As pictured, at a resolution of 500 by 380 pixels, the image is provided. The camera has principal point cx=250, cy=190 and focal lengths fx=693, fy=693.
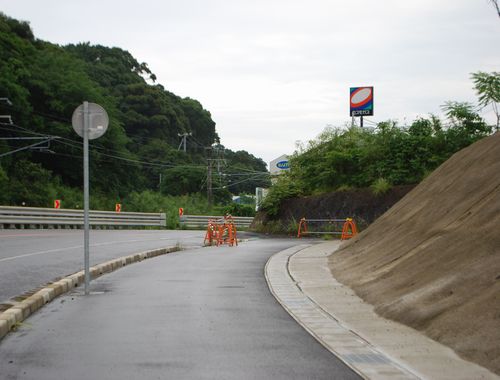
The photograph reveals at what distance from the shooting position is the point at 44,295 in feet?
33.8

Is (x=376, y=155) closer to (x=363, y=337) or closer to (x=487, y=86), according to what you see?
(x=487, y=86)

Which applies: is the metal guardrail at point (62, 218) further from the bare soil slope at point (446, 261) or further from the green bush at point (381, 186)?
the bare soil slope at point (446, 261)

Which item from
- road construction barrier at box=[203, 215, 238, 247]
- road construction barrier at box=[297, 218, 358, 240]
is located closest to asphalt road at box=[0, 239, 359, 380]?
road construction barrier at box=[203, 215, 238, 247]

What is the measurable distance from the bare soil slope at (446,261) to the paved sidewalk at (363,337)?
0.17m

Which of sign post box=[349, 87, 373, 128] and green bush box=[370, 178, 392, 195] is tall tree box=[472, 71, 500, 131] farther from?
sign post box=[349, 87, 373, 128]

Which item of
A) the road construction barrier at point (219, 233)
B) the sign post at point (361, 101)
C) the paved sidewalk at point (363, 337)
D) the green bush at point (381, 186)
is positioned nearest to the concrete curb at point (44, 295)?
the paved sidewalk at point (363, 337)

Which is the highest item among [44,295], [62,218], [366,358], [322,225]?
[62,218]

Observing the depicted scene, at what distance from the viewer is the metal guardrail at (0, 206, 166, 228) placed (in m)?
33.3

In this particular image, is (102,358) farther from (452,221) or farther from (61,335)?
(452,221)

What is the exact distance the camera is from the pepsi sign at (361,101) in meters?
46.2

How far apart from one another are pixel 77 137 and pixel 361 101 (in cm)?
3041

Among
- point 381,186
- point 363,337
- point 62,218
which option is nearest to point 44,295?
point 363,337

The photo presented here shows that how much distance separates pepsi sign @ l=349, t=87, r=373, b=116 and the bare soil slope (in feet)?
96.7

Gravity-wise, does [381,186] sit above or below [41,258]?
above
